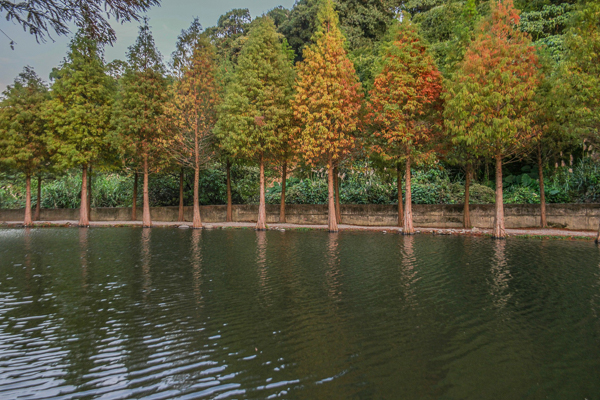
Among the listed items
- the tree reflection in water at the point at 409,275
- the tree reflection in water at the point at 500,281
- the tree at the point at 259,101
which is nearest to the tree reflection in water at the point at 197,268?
the tree reflection in water at the point at 409,275

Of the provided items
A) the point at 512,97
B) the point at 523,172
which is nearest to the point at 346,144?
the point at 512,97

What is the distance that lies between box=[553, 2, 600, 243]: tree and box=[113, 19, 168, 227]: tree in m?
23.4

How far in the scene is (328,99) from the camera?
23.1 metres

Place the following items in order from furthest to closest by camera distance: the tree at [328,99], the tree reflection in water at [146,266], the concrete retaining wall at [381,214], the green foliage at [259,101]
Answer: the green foliage at [259,101] → the tree at [328,99] → the concrete retaining wall at [381,214] → the tree reflection in water at [146,266]

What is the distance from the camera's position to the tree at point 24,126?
29.2m

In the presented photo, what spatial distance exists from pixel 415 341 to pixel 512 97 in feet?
57.2

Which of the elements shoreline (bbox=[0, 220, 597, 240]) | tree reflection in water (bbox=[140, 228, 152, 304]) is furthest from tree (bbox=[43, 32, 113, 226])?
tree reflection in water (bbox=[140, 228, 152, 304])

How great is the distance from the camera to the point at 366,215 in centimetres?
2828

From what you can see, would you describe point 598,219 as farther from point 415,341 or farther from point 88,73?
point 88,73

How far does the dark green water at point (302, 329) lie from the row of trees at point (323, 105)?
30.8 ft

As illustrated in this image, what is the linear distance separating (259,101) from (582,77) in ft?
55.6

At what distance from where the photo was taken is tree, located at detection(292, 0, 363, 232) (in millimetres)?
23500

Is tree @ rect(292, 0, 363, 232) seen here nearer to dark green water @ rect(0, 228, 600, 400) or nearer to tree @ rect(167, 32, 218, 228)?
tree @ rect(167, 32, 218, 228)

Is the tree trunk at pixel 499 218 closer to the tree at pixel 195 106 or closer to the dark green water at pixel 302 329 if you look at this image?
the dark green water at pixel 302 329
